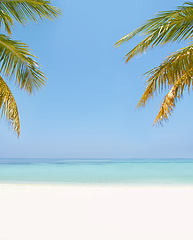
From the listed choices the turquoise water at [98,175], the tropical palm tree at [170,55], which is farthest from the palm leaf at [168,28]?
the turquoise water at [98,175]

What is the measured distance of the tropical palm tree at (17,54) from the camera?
397cm

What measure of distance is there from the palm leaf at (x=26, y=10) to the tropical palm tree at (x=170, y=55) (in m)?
1.47

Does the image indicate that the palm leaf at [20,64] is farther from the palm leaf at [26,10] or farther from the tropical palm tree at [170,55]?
the tropical palm tree at [170,55]

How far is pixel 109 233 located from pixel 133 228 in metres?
0.47

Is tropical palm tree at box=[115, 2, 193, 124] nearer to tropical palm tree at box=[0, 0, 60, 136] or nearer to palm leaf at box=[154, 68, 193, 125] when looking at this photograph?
palm leaf at box=[154, 68, 193, 125]

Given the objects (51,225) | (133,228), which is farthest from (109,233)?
(51,225)

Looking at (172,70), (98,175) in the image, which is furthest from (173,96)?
(98,175)

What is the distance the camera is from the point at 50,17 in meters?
4.13

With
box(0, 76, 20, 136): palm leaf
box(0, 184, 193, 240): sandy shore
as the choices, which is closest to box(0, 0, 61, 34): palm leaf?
box(0, 76, 20, 136): palm leaf

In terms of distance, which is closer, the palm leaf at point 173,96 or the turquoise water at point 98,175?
the palm leaf at point 173,96

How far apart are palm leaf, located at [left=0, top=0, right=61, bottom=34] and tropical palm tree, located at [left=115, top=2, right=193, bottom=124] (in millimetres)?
1474

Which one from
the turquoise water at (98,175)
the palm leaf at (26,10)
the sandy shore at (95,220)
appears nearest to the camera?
the sandy shore at (95,220)

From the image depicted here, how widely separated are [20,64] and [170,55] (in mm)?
2769

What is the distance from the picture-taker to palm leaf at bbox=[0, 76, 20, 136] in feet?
14.3
